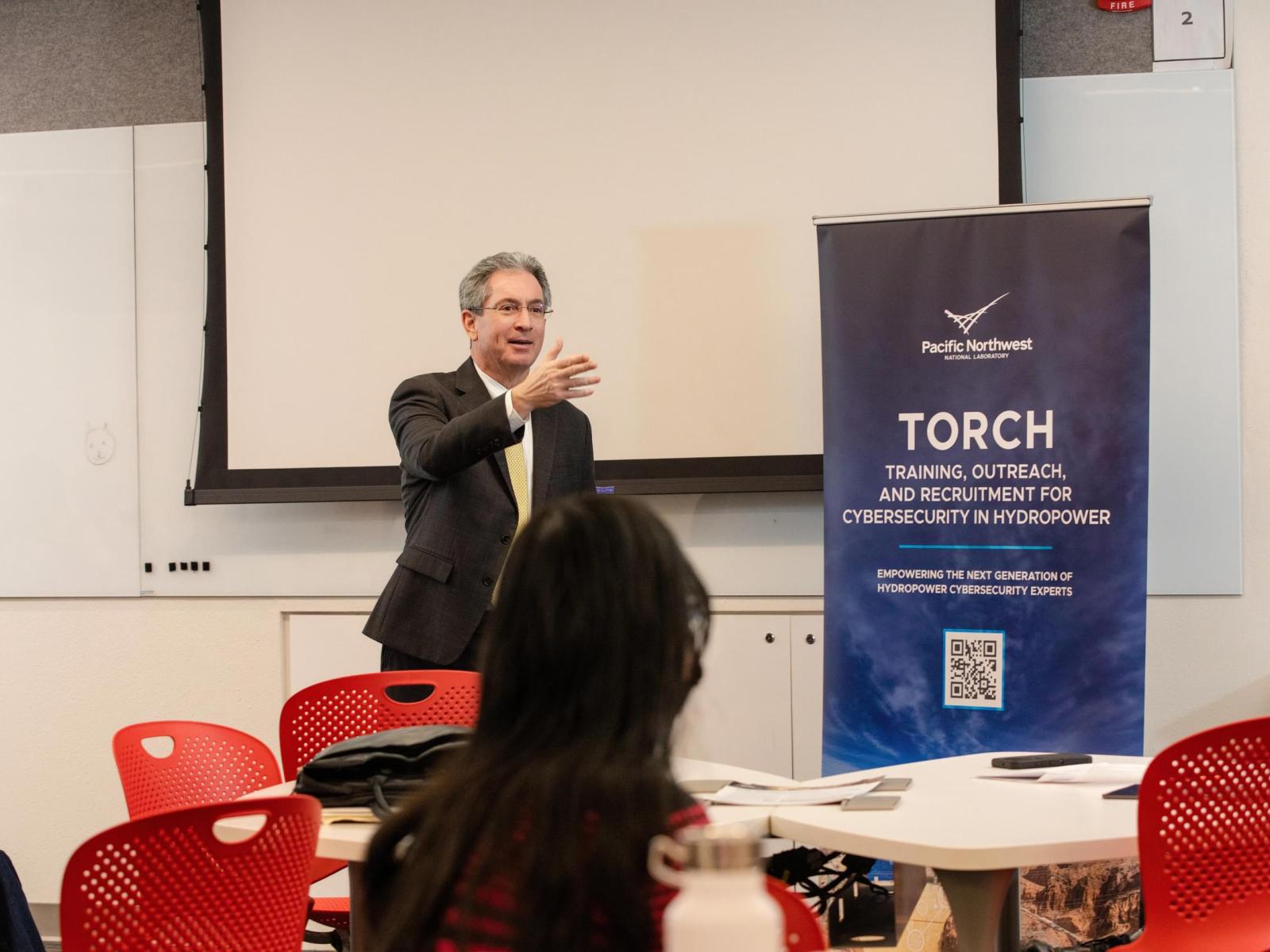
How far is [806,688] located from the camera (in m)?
3.83

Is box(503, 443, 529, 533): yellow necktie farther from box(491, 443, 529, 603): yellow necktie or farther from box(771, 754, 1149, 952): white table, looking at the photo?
box(771, 754, 1149, 952): white table

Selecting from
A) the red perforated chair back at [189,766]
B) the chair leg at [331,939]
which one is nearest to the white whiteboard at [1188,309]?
the chair leg at [331,939]

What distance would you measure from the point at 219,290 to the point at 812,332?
186 cm

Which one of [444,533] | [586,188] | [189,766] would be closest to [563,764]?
[189,766]

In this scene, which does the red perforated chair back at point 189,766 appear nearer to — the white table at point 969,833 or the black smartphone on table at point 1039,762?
the white table at point 969,833

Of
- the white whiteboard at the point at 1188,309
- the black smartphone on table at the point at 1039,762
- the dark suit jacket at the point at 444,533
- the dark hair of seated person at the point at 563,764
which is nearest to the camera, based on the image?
the dark hair of seated person at the point at 563,764

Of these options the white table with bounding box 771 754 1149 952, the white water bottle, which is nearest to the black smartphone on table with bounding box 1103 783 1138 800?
the white table with bounding box 771 754 1149 952

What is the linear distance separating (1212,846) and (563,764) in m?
1.22

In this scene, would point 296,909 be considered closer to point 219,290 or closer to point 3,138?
point 219,290

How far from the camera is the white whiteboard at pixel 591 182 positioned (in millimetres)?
3775

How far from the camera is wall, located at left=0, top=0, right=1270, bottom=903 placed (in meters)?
3.71

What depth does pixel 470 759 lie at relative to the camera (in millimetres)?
1074

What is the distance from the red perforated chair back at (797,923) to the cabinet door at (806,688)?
259 centimetres

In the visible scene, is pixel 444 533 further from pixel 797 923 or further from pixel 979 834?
→ pixel 797 923
